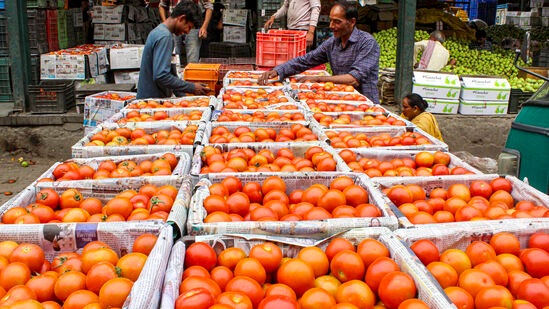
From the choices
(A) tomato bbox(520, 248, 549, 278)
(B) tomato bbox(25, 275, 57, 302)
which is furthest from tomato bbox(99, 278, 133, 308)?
→ (A) tomato bbox(520, 248, 549, 278)

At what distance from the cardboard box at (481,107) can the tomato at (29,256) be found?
712cm

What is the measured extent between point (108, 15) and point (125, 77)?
2590mm

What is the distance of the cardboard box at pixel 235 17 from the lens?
1111 cm

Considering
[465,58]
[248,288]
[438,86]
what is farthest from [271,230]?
[465,58]

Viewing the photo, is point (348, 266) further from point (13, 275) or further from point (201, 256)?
point (13, 275)

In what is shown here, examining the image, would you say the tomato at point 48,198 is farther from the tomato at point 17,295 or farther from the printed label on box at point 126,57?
the printed label on box at point 126,57

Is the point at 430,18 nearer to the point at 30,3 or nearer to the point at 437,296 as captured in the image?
the point at 30,3

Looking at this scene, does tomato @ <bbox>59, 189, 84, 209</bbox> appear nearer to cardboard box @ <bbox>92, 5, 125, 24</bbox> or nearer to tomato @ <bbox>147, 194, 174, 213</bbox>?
tomato @ <bbox>147, 194, 174, 213</bbox>

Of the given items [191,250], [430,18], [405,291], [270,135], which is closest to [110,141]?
[270,135]

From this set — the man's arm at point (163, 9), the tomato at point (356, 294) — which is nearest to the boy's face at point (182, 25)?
the tomato at point (356, 294)

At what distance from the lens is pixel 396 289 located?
1785 mm

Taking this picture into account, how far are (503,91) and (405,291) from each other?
706cm

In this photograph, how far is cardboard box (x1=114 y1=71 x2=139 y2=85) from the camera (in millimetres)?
9656

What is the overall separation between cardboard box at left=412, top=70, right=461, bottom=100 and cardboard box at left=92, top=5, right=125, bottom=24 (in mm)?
7019
